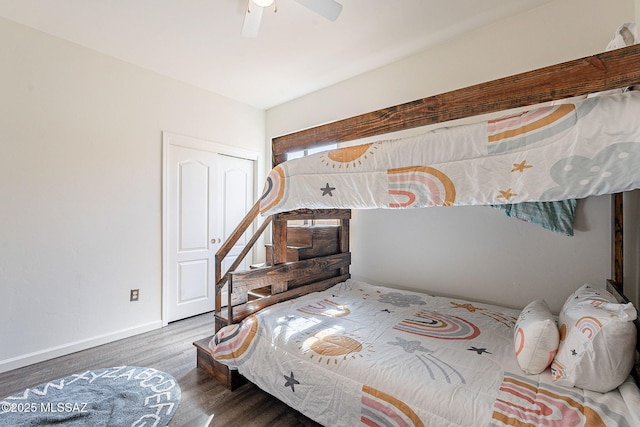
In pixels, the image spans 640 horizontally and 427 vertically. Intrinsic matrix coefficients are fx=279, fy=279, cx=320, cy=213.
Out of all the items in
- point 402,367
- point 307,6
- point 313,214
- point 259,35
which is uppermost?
point 259,35

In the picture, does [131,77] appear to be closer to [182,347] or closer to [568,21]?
[182,347]

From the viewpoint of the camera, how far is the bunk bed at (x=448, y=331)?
973 millimetres

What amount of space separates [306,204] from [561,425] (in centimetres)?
143

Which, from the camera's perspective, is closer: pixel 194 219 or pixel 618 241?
pixel 618 241

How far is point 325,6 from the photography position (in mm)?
1678

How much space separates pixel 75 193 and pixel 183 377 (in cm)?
181

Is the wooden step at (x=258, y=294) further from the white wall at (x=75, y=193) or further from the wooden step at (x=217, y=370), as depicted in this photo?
the white wall at (x=75, y=193)

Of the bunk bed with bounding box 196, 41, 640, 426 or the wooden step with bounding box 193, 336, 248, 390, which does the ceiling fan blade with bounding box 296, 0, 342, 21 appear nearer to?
the bunk bed with bounding box 196, 41, 640, 426

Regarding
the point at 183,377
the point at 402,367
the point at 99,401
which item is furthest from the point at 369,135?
the point at 99,401

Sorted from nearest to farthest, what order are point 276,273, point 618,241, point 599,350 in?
point 599,350 → point 618,241 → point 276,273

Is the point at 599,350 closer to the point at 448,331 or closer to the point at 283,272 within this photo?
the point at 448,331

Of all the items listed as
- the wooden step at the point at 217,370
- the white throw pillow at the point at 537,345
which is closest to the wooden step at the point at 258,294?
the wooden step at the point at 217,370

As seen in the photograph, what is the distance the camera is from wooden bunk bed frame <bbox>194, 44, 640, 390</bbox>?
1.01 meters

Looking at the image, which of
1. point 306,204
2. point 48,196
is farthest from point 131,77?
point 306,204
